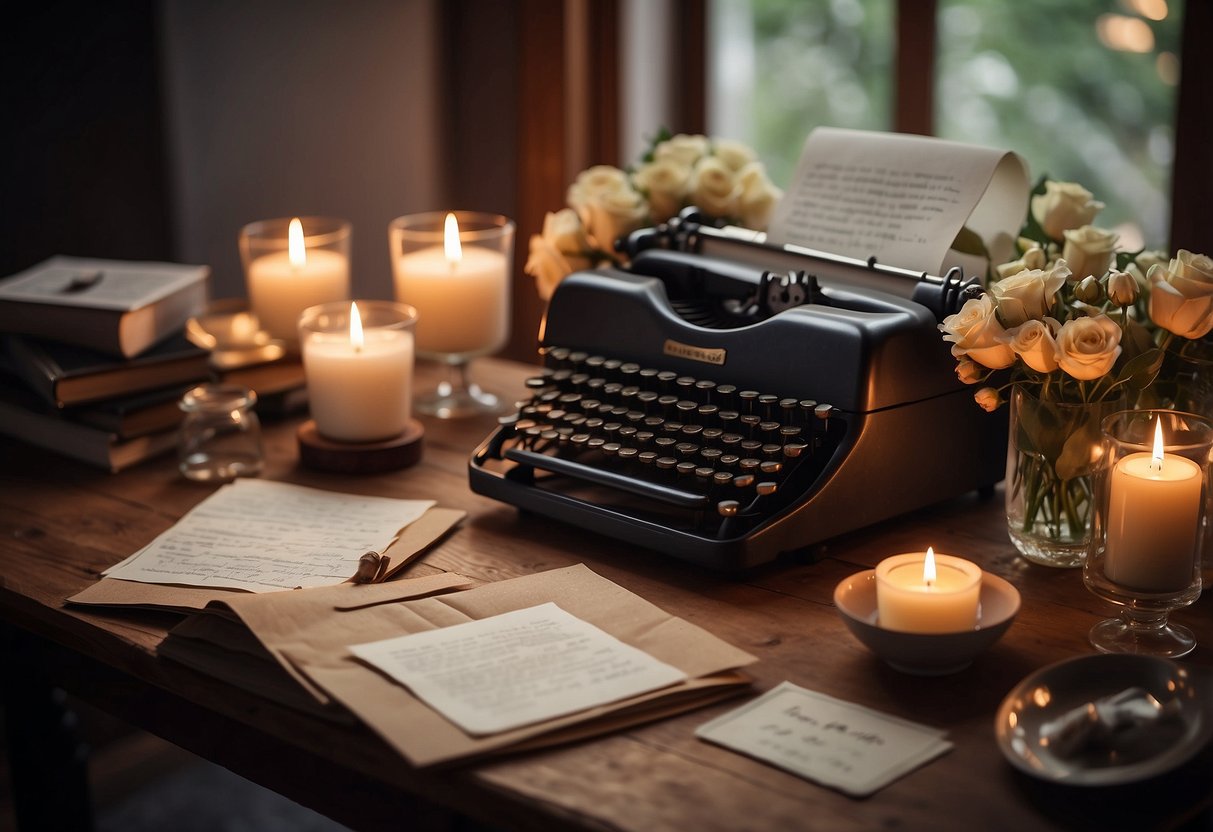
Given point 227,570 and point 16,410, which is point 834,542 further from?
point 16,410

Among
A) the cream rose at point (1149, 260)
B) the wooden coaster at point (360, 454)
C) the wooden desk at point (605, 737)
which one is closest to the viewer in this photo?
the wooden desk at point (605, 737)

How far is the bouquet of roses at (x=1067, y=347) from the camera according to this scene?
1193 millimetres

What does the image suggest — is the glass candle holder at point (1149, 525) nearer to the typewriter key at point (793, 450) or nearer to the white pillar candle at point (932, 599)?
the white pillar candle at point (932, 599)

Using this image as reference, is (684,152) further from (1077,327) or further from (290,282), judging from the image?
(1077,327)

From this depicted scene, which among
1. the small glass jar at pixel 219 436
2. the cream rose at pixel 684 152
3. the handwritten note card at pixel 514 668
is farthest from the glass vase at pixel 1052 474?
the small glass jar at pixel 219 436

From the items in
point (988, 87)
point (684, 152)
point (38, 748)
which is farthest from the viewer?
point (988, 87)

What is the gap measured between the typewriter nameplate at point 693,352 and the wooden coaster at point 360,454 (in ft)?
1.29

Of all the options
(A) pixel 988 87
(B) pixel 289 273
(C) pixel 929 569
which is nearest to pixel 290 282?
(B) pixel 289 273

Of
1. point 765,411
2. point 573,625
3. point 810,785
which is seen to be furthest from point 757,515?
point 810,785

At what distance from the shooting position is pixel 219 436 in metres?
1.68

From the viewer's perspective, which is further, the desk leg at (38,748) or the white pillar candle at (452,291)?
the white pillar candle at (452,291)

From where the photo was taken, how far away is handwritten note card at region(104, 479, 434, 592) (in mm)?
1319

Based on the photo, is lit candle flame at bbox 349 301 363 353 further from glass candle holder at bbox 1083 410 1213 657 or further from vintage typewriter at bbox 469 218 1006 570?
glass candle holder at bbox 1083 410 1213 657

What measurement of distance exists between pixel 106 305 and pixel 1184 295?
1324 mm
